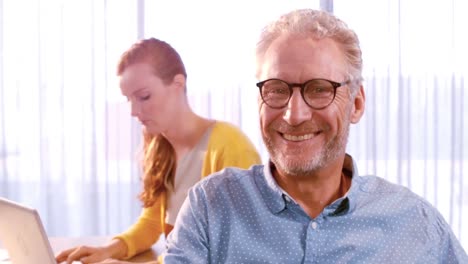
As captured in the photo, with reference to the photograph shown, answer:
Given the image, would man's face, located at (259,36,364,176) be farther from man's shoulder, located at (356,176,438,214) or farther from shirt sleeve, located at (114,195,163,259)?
shirt sleeve, located at (114,195,163,259)

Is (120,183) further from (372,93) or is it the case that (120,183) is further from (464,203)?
(464,203)

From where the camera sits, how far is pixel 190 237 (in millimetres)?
1477

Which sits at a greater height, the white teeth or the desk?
the white teeth

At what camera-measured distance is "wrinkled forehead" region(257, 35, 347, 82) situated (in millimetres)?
1430

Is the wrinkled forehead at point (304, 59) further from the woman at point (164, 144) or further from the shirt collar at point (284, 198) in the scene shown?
the woman at point (164, 144)

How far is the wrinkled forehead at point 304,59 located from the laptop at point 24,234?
564 millimetres

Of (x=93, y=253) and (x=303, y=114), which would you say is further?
→ (x=93, y=253)

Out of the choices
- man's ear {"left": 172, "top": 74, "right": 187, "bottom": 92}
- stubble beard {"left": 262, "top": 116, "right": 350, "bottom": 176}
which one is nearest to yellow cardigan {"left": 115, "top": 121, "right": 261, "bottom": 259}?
man's ear {"left": 172, "top": 74, "right": 187, "bottom": 92}

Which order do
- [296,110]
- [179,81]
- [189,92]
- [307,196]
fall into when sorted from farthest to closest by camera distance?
[189,92]
[179,81]
[307,196]
[296,110]

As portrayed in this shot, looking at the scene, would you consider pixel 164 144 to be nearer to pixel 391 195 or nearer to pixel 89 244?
pixel 89 244

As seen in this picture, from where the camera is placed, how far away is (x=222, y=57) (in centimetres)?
441

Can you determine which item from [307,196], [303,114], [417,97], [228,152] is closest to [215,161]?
[228,152]

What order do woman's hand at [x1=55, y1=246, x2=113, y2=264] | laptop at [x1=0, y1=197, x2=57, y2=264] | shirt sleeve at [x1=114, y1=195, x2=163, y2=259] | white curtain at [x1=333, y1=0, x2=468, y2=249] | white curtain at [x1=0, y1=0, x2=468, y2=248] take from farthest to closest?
white curtain at [x1=333, y1=0, x2=468, y2=249] < white curtain at [x1=0, y1=0, x2=468, y2=248] < shirt sleeve at [x1=114, y1=195, x2=163, y2=259] < woman's hand at [x1=55, y1=246, x2=113, y2=264] < laptop at [x1=0, y1=197, x2=57, y2=264]

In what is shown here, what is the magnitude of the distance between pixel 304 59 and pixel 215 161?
0.76 meters
